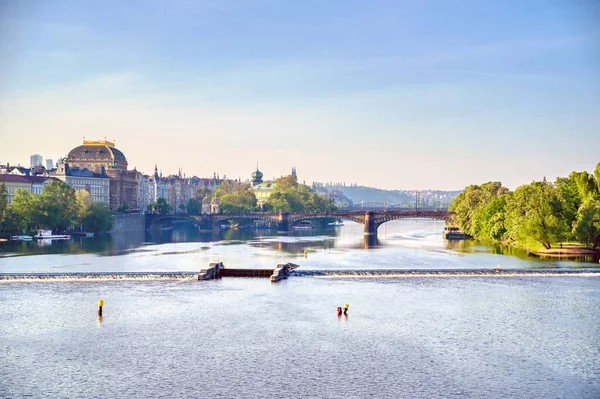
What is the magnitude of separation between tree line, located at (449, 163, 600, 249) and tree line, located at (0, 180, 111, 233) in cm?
7879

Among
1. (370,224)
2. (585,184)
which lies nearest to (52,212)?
(370,224)

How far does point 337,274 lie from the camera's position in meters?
81.4

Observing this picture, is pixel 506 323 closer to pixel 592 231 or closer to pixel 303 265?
pixel 303 265

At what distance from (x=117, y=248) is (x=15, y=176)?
2900 inches

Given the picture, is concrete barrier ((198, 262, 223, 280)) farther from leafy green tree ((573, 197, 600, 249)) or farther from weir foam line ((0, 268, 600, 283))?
leafy green tree ((573, 197, 600, 249))

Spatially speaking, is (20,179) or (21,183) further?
(20,179)

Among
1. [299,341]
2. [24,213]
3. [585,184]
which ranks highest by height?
[585,184]

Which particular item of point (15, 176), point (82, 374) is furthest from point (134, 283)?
point (15, 176)

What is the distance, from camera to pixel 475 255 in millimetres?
110125

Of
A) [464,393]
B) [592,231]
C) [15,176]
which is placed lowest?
[464,393]

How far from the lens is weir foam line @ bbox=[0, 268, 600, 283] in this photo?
254ft

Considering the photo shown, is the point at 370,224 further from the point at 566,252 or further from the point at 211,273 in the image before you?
the point at 211,273

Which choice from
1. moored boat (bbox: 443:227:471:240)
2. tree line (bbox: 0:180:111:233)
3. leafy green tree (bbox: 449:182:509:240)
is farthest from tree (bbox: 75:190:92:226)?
leafy green tree (bbox: 449:182:509:240)

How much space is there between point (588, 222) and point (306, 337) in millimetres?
65615
